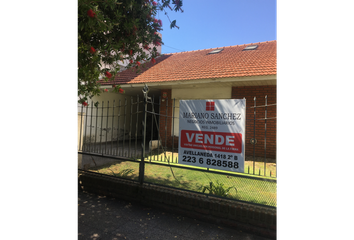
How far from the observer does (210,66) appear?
7.66 metres

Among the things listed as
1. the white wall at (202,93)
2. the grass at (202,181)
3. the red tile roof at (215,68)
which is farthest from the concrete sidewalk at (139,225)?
the white wall at (202,93)

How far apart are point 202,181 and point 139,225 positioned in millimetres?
1568

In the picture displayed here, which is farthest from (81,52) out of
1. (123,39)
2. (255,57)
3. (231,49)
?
(231,49)

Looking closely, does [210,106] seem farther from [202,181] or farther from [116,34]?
[116,34]

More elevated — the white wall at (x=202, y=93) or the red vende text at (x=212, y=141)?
the white wall at (x=202, y=93)

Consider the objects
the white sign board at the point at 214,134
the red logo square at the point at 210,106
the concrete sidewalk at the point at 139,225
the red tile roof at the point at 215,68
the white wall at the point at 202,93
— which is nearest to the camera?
the concrete sidewalk at the point at 139,225

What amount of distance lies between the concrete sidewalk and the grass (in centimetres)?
57

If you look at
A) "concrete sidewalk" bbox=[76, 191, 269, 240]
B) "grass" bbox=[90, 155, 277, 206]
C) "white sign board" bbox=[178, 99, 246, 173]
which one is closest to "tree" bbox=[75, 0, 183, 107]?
"white sign board" bbox=[178, 99, 246, 173]

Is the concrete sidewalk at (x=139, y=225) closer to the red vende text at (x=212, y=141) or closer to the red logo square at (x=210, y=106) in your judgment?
the red vende text at (x=212, y=141)

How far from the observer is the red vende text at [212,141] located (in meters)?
3.02

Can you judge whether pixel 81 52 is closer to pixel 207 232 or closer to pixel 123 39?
pixel 123 39

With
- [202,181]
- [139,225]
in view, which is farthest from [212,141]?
[139,225]

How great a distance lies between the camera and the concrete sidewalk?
105 inches

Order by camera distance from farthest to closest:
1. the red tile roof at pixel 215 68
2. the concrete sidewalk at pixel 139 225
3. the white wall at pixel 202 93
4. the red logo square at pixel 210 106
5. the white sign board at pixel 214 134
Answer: the white wall at pixel 202 93 < the red tile roof at pixel 215 68 < the red logo square at pixel 210 106 < the white sign board at pixel 214 134 < the concrete sidewalk at pixel 139 225
